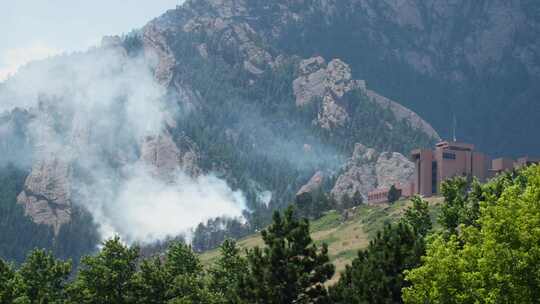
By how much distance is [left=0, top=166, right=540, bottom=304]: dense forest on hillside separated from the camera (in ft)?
187

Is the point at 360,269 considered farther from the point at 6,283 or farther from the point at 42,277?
the point at 6,283

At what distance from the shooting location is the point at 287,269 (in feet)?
238

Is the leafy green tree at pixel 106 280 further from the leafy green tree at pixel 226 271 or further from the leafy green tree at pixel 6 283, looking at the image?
the leafy green tree at pixel 226 271

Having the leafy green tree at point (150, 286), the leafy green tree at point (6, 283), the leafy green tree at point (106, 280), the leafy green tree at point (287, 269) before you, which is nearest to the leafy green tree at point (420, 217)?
the leafy green tree at point (287, 269)

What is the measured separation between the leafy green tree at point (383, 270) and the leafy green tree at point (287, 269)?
219 cm

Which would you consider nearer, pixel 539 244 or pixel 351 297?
pixel 539 244

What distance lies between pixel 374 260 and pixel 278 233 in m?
8.88

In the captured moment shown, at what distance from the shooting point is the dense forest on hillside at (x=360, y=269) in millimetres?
57000

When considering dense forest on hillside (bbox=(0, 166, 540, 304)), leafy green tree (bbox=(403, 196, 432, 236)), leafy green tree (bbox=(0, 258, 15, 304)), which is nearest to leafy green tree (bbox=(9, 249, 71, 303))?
dense forest on hillside (bbox=(0, 166, 540, 304))

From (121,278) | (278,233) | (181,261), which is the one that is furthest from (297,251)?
(181,261)

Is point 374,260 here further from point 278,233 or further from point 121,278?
point 121,278

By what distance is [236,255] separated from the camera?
324 feet

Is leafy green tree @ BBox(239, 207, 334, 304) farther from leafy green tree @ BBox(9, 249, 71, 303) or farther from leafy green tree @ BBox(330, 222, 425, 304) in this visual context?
leafy green tree @ BBox(9, 249, 71, 303)

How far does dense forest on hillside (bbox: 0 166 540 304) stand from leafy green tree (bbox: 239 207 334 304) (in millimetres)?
86
